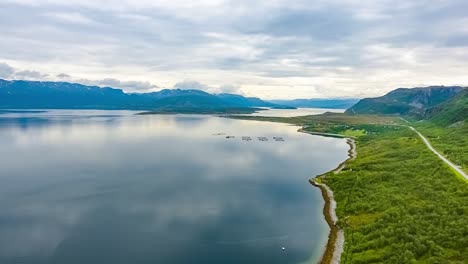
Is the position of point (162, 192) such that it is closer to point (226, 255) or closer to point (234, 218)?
point (234, 218)

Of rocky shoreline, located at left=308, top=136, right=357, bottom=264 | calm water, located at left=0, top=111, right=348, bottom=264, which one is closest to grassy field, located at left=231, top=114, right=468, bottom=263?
rocky shoreline, located at left=308, top=136, right=357, bottom=264

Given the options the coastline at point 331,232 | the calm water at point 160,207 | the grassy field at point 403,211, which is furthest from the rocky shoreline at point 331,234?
the calm water at point 160,207

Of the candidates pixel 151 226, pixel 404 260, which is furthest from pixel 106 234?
pixel 404 260

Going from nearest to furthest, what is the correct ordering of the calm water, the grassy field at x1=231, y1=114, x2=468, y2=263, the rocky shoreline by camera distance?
the grassy field at x1=231, y1=114, x2=468, y2=263, the rocky shoreline, the calm water

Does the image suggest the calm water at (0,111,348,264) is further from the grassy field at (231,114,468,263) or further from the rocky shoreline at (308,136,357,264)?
the grassy field at (231,114,468,263)

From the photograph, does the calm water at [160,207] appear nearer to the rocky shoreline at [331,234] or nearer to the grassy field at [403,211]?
the rocky shoreline at [331,234]

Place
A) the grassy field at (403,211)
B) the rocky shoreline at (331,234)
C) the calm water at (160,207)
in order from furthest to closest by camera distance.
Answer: the calm water at (160,207), the rocky shoreline at (331,234), the grassy field at (403,211)
